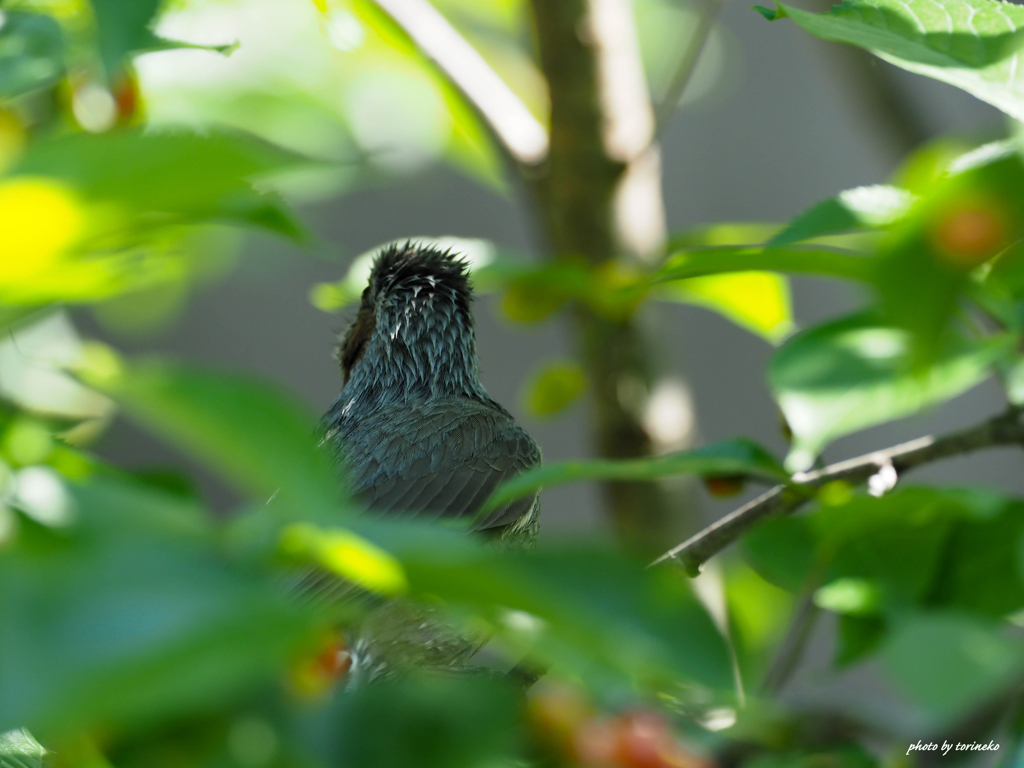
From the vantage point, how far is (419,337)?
2109mm

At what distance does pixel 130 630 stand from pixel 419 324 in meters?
1.78

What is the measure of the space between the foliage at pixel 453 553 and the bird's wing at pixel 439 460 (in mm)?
902

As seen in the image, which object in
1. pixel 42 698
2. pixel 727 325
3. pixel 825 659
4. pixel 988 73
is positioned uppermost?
pixel 727 325

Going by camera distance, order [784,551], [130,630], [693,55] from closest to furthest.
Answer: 1. [130,630]
2. [784,551]
3. [693,55]

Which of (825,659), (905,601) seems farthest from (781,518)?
(825,659)

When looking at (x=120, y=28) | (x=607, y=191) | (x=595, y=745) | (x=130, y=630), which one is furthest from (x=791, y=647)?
(x=607, y=191)

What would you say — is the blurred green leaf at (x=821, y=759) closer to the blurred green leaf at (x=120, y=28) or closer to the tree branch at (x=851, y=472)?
the tree branch at (x=851, y=472)

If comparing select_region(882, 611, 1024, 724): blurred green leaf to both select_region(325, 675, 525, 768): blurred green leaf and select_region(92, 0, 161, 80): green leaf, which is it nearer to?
select_region(325, 675, 525, 768): blurred green leaf

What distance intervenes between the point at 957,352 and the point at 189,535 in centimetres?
53

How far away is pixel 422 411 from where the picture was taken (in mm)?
1938

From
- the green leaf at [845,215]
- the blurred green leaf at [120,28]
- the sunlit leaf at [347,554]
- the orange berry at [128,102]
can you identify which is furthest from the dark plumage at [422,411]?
the sunlit leaf at [347,554]

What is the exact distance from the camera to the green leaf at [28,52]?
862 mm

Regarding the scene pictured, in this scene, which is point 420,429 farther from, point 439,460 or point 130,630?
point 130,630

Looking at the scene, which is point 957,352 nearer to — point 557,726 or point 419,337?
point 557,726
